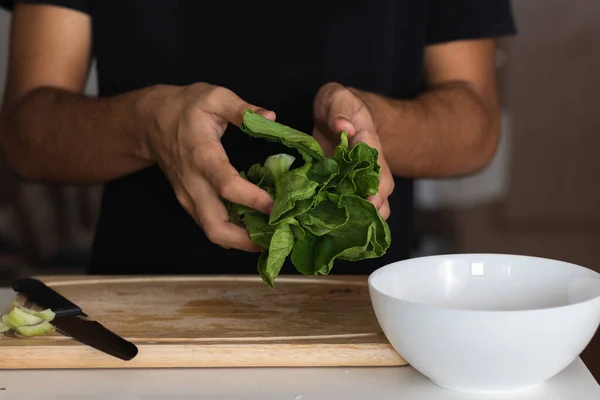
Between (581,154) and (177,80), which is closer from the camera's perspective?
(177,80)

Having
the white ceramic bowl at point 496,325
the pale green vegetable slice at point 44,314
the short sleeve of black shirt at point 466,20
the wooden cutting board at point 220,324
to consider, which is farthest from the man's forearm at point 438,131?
the pale green vegetable slice at point 44,314

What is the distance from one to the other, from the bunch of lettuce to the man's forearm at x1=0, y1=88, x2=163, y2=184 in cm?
32

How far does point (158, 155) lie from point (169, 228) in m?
0.27

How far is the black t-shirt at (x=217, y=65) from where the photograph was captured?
4.01 ft

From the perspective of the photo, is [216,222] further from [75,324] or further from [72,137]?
[72,137]

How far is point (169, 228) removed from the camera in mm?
1241

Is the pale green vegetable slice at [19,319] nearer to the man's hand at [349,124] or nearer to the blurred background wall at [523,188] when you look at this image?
the man's hand at [349,124]

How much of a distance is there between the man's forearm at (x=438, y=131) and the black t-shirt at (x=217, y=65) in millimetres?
104

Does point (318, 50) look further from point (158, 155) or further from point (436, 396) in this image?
point (436, 396)

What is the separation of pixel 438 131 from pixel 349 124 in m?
0.42

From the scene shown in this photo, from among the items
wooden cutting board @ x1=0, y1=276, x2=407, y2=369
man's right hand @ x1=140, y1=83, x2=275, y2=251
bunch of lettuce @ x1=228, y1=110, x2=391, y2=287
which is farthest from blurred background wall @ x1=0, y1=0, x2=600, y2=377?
bunch of lettuce @ x1=228, y1=110, x2=391, y2=287

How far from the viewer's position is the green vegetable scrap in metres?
0.80

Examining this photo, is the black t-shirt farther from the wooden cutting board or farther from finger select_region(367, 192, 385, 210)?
finger select_region(367, 192, 385, 210)

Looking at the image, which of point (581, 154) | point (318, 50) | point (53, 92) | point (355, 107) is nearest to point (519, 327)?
point (355, 107)
